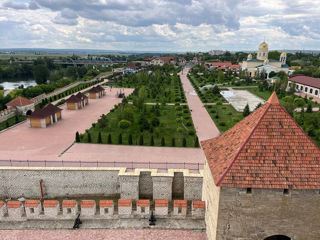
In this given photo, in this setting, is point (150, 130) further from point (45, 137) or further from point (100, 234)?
point (100, 234)

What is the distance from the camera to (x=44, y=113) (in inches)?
1191

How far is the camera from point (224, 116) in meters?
35.5

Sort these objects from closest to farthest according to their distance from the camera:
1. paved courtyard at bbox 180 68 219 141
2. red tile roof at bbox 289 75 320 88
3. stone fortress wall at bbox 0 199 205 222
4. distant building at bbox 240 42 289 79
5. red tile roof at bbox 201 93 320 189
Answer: red tile roof at bbox 201 93 320 189 < stone fortress wall at bbox 0 199 205 222 < paved courtyard at bbox 180 68 219 141 < red tile roof at bbox 289 75 320 88 < distant building at bbox 240 42 289 79

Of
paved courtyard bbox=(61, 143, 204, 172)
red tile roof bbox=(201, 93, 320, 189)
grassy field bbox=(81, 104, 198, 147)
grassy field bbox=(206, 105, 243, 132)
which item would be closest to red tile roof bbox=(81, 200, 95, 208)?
paved courtyard bbox=(61, 143, 204, 172)

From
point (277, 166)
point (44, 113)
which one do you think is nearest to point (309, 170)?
point (277, 166)

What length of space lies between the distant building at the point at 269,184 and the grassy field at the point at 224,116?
1970cm

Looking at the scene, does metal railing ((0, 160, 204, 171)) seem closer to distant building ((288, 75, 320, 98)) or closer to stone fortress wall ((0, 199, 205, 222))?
stone fortress wall ((0, 199, 205, 222))

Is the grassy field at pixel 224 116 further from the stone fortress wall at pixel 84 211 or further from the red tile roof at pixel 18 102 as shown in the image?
the red tile roof at pixel 18 102

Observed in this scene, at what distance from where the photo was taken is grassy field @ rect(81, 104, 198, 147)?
985 inches

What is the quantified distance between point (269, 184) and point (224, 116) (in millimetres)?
27410

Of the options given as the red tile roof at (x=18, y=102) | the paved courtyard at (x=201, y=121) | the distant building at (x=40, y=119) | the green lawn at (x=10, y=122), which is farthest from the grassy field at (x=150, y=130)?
the red tile roof at (x=18, y=102)

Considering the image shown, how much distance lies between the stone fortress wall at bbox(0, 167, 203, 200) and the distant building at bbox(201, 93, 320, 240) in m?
6.40

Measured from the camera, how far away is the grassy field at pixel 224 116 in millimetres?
30859

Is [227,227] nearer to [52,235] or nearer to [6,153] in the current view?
[52,235]
